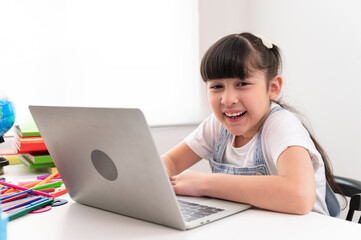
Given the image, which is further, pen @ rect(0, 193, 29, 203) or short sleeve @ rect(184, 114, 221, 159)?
short sleeve @ rect(184, 114, 221, 159)

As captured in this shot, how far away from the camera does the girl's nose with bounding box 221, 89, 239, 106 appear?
961 mm

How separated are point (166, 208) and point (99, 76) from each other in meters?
1.40

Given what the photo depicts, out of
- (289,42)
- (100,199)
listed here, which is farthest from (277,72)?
(289,42)

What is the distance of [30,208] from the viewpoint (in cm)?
72

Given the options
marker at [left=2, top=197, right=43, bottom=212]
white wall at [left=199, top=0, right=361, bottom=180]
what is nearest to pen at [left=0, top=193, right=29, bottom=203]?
marker at [left=2, top=197, right=43, bottom=212]

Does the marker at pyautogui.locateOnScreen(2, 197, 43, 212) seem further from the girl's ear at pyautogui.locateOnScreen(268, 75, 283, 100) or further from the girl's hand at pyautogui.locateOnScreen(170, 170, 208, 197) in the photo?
the girl's ear at pyautogui.locateOnScreen(268, 75, 283, 100)

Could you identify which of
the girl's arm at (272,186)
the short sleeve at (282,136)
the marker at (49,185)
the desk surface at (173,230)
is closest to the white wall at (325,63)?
the short sleeve at (282,136)

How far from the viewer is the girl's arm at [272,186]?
2.32 ft

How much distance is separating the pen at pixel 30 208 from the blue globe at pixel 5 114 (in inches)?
15.7

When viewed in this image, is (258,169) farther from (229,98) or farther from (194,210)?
(194,210)

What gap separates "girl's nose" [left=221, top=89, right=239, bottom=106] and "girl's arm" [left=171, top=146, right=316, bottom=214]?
0.19 m

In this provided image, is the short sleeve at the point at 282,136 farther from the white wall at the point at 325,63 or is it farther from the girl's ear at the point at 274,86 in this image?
the white wall at the point at 325,63

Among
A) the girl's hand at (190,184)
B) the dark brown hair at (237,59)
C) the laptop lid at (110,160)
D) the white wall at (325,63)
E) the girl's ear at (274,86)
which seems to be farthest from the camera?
the white wall at (325,63)

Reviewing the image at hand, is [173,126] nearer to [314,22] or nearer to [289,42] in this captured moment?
[289,42]
